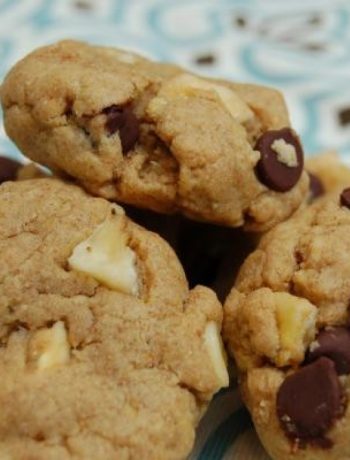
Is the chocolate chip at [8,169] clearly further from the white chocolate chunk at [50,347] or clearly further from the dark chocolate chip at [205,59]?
the dark chocolate chip at [205,59]

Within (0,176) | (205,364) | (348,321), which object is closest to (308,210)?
(348,321)

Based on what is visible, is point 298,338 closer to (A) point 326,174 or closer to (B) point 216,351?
(B) point 216,351

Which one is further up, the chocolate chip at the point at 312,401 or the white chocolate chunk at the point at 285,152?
the white chocolate chunk at the point at 285,152

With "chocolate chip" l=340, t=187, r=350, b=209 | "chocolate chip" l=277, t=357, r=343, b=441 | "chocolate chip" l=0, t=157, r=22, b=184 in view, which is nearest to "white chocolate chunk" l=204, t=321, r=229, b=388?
"chocolate chip" l=277, t=357, r=343, b=441

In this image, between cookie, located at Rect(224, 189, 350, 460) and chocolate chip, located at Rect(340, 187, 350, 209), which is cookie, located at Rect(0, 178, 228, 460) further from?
chocolate chip, located at Rect(340, 187, 350, 209)

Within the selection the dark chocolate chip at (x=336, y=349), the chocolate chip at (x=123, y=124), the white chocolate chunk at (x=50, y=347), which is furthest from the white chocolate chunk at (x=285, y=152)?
the white chocolate chunk at (x=50, y=347)

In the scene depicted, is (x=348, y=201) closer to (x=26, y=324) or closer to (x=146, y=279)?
(x=146, y=279)
